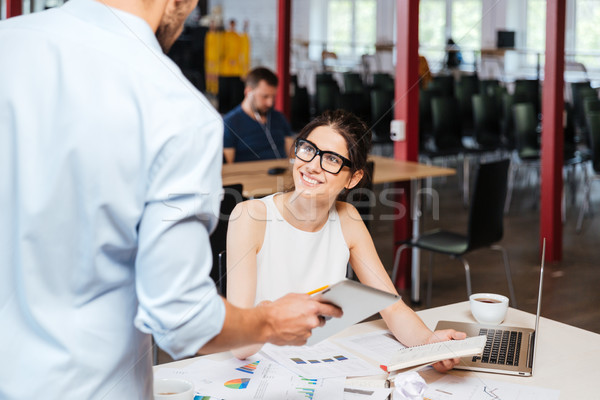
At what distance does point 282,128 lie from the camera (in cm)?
480

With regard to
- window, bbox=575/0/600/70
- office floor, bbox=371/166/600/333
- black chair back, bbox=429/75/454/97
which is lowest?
office floor, bbox=371/166/600/333

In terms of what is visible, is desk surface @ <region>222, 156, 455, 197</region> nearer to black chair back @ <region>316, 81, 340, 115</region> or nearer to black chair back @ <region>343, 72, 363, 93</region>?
black chair back @ <region>316, 81, 340, 115</region>

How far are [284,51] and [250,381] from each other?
4640 millimetres

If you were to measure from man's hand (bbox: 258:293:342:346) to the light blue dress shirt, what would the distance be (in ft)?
0.40

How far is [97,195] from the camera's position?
0.88m

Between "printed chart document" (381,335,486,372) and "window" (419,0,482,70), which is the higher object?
"window" (419,0,482,70)

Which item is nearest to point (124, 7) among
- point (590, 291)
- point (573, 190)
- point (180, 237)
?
point (180, 237)

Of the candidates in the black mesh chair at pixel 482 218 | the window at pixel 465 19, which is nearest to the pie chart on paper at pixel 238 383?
the black mesh chair at pixel 482 218

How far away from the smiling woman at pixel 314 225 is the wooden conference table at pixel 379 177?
1419 mm

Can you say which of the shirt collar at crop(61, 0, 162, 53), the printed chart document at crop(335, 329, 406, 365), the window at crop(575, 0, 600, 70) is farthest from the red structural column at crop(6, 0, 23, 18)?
the window at crop(575, 0, 600, 70)

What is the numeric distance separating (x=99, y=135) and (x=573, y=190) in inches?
261

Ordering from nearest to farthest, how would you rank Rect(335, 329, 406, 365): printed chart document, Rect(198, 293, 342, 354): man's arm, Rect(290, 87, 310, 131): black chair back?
Rect(198, 293, 342, 354): man's arm, Rect(335, 329, 406, 365): printed chart document, Rect(290, 87, 310, 131): black chair back

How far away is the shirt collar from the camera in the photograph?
91 centimetres

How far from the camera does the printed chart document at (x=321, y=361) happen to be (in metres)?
1.51
